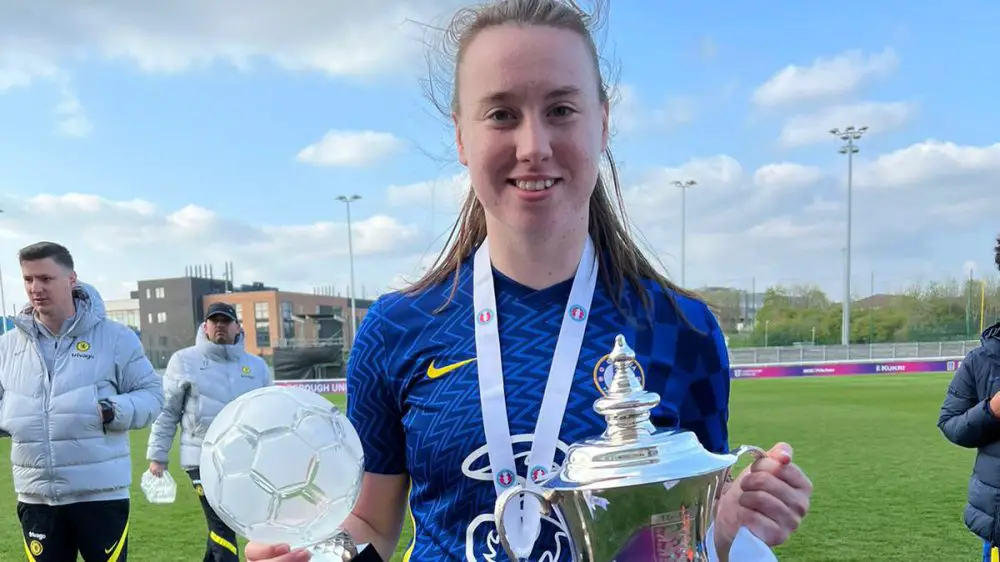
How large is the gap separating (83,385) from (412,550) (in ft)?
10.6

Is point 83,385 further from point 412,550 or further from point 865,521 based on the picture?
point 865,521

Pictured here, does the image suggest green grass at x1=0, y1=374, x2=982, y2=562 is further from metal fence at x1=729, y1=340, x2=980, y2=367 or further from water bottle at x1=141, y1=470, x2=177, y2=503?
metal fence at x1=729, y1=340, x2=980, y2=367

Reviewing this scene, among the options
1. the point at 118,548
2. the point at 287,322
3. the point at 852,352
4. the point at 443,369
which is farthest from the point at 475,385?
the point at 287,322

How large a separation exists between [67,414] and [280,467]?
10.8ft

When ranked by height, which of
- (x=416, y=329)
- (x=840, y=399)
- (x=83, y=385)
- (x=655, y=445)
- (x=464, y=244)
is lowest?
(x=840, y=399)

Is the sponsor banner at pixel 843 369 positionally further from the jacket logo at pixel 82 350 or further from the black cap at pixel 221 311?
the jacket logo at pixel 82 350

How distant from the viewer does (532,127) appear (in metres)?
1.05

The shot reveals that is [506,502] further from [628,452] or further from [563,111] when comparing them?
[563,111]

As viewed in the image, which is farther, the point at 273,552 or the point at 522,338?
the point at 522,338

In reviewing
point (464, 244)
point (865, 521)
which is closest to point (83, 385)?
point (464, 244)

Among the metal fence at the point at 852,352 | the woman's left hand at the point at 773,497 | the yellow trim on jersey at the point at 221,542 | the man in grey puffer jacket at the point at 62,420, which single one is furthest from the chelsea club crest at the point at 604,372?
the metal fence at the point at 852,352

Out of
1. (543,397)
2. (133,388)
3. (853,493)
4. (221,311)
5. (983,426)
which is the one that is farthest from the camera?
(853,493)

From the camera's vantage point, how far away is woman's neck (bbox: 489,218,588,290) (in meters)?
1.20

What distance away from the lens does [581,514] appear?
3.03 ft
